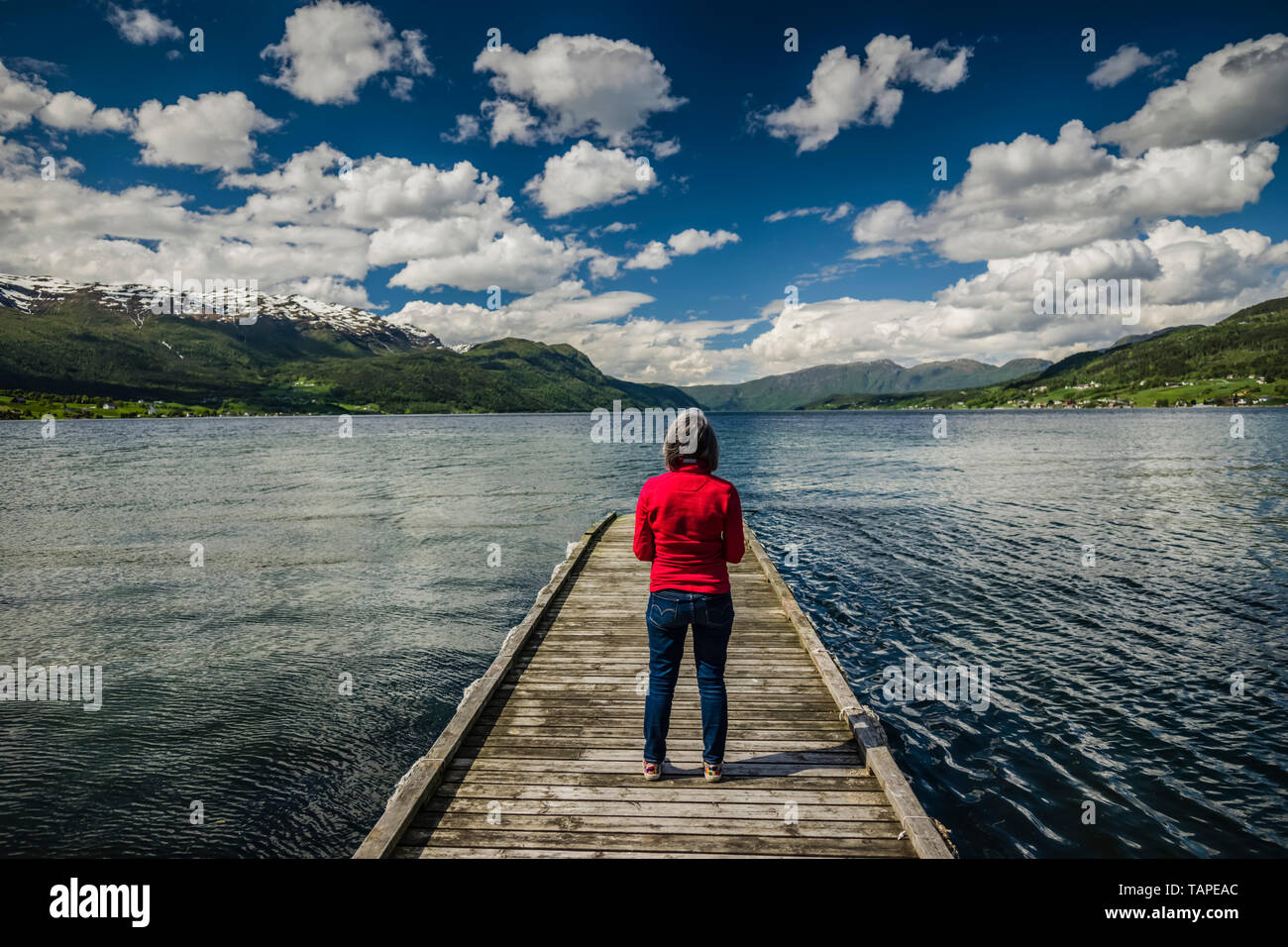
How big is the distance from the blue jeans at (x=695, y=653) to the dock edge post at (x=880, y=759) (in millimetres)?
1787

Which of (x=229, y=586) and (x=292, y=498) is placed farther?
(x=292, y=498)

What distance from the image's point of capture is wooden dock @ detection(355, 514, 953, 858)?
5.76 metres

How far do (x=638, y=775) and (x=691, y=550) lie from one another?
Answer: 2.80 meters

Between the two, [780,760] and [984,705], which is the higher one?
[780,760]

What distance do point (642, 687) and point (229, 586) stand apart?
17745 millimetres

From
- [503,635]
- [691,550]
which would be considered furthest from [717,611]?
[503,635]

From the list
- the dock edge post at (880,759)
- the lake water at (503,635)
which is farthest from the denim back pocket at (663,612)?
the lake water at (503,635)

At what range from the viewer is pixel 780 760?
7.18 m

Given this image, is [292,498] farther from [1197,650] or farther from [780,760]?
[1197,650]

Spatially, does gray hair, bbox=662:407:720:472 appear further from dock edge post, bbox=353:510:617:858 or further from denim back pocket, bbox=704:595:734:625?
dock edge post, bbox=353:510:617:858

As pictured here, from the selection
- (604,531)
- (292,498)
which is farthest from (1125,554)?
(292,498)

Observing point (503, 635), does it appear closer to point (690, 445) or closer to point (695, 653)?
point (695, 653)

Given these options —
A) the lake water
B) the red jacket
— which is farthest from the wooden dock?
the lake water
